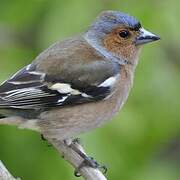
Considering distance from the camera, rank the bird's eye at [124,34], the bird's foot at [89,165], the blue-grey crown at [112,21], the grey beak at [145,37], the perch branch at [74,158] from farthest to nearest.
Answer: the bird's eye at [124,34] < the blue-grey crown at [112,21] < the grey beak at [145,37] < the bird's foot at [89,165] < the perch branch at [74,158]

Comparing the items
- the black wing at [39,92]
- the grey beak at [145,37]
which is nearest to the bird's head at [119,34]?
the grey beak at [145,37]

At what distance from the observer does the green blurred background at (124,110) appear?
28.6 feet

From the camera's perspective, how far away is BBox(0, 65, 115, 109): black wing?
844 centimetres

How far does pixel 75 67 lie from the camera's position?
8547 mm

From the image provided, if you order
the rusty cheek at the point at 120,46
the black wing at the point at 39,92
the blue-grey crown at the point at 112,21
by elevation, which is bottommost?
the black wing at the point at 39,92

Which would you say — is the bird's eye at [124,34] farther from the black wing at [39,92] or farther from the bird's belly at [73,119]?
the bird's belly at [73,119]

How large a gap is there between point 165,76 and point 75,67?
0.70 meters

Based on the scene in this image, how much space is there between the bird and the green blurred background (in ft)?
0.31

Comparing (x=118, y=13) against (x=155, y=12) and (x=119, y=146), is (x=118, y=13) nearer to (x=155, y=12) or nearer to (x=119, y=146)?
(x=155, y=12)

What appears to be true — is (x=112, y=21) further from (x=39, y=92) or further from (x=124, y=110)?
(x=39, y=92)

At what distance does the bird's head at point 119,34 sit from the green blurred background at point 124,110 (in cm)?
8

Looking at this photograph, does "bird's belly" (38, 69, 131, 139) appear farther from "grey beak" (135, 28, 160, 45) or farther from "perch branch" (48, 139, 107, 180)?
"grey beak" (135, 28, 160, 45)

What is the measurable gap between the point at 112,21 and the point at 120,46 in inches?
7.7

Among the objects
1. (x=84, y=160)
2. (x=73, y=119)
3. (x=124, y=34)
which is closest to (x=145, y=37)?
(x=124, y=34)
